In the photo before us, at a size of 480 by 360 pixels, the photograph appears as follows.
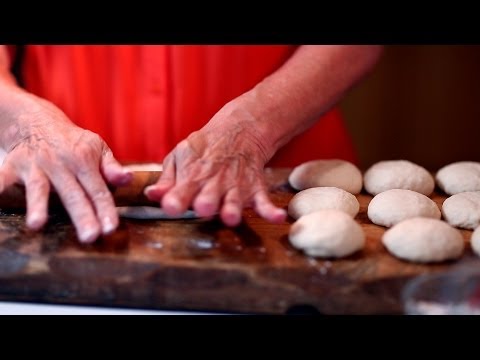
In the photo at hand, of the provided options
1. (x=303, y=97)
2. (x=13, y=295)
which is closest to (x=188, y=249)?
(x=13, y=295)

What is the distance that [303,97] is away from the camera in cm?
156

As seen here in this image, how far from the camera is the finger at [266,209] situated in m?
1.12

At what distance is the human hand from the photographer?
3.68 ft

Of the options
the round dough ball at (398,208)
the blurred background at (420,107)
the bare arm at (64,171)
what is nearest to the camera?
the bare arm at (64,171)

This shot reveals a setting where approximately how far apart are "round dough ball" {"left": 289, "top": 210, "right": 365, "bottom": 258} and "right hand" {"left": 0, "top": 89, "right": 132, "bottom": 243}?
40cm

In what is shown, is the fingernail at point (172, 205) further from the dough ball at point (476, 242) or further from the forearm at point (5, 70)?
the forearm at point (5, 70)

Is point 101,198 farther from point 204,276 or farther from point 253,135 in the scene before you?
point 253,135

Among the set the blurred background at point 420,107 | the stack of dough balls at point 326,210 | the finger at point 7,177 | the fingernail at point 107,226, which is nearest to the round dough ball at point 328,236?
the stack of dough balls at point 326,210

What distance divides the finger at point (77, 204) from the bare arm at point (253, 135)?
136 mm

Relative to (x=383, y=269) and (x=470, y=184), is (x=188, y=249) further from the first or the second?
(x=470, y=184)

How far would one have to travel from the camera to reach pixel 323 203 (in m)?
1.32

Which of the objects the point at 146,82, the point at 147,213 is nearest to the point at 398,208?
the point at 147,213
